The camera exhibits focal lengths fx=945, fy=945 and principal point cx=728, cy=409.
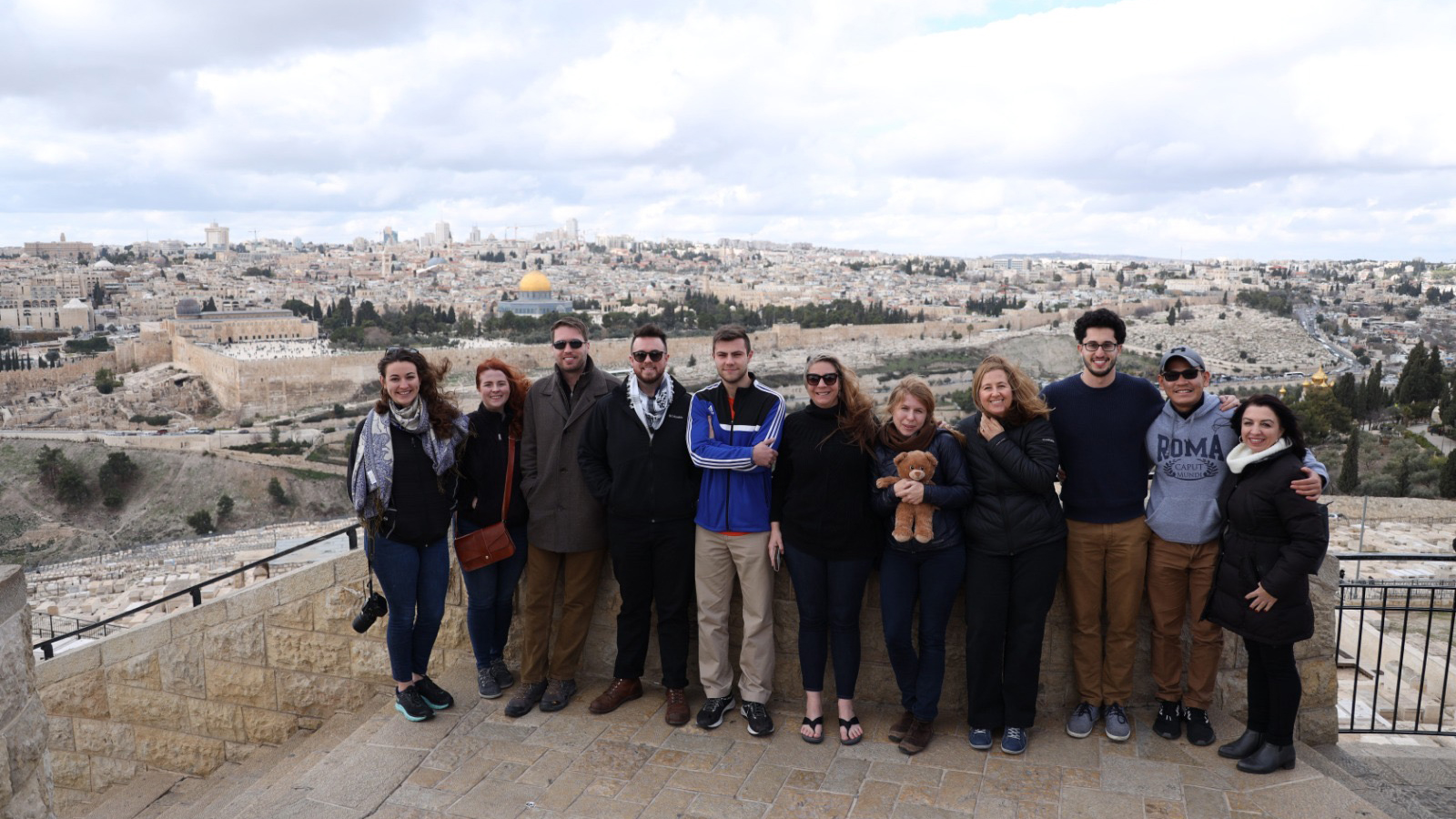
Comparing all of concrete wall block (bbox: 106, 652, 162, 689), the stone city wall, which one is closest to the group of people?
the stone city wall

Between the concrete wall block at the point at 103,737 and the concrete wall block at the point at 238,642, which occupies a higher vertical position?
the concrete wall block at the point at 238,642

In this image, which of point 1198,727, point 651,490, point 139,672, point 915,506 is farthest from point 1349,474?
point 139,672

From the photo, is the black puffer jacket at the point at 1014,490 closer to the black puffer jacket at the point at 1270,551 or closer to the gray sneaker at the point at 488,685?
the black puffer jacket at the point at 1270,551

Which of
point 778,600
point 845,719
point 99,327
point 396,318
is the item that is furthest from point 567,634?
point 99,327

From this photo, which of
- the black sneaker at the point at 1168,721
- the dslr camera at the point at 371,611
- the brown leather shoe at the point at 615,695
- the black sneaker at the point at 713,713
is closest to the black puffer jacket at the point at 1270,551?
the black sneaker at the point at 1168,721

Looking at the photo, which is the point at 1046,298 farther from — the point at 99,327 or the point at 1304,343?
the point at 99,327

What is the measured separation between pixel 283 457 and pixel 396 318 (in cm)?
2787

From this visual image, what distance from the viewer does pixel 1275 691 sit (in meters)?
2.30

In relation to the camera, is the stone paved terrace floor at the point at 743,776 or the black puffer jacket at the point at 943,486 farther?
the black puffer jacket at the point at 943,486

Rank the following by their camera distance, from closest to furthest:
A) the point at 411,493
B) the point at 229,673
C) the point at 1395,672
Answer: the point at 411,493, the point at 229,673, the point at 1395,672

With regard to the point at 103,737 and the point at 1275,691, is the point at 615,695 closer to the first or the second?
the point at 1275,691

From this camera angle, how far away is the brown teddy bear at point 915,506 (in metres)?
2.35

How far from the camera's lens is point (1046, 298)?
77.8 m

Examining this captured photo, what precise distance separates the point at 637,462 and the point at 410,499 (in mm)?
662
